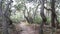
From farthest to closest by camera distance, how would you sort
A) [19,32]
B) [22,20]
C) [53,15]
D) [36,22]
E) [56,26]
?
[22,20], [36,22], [19,32], [56,26], [53,15]

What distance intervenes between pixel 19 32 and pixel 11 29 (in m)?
0.86

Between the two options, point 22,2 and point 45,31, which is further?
point 22,2

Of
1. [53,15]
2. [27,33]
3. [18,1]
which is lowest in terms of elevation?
[27,33]

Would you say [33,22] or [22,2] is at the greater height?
[22,2]

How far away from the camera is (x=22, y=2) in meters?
16.2

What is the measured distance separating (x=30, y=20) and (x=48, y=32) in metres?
4.97

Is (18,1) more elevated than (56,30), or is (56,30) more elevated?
(18,1)

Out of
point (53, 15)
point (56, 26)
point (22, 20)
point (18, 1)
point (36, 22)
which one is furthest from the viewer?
point (22, 20)

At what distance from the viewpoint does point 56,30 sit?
41.2 ft

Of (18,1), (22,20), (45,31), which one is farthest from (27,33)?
(22,20)

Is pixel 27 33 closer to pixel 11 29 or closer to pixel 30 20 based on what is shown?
pixel 11 29

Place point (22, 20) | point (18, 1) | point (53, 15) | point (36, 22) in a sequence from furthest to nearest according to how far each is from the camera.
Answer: point (22, 20) < point (36, 22) < point (18, 1) < point (53, 15)

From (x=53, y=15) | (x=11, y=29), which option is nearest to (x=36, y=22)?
(x=11, y=29)

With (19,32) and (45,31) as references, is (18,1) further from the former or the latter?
(45,31)
